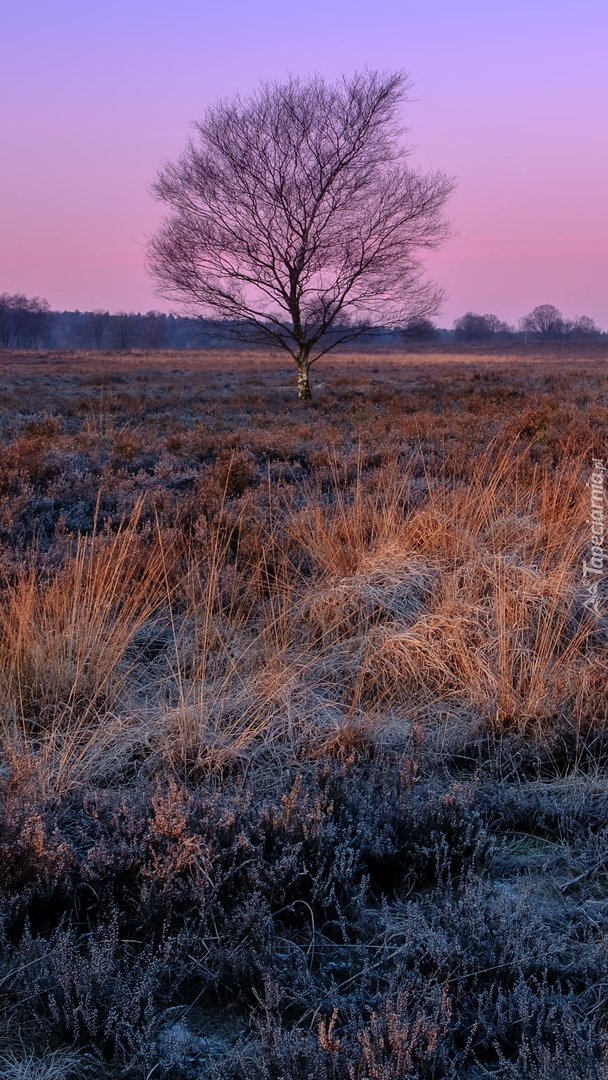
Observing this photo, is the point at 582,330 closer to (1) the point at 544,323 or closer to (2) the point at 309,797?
(1) the point at 544,323

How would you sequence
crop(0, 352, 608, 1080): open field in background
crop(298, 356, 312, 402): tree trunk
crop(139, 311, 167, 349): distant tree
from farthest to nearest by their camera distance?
A: crop(139, 311, 167, 349): distant tree < crop(298, 356, 312, 402): tree trunk < crop(0, 352, 608, 1080): open field in background

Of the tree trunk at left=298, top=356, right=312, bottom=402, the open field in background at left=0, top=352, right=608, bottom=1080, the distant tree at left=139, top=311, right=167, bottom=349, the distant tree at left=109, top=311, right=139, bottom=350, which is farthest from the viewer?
the distant tree at left=139, top=311, right=167, bottom=349

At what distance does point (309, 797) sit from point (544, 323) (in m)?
142

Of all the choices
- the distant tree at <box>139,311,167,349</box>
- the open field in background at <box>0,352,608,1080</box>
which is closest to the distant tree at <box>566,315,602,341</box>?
the distant tree at <box>139,311,167,349</box>

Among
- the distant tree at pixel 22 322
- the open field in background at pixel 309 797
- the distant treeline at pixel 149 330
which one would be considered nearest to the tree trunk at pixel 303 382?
the open field in background at pixel 309 797

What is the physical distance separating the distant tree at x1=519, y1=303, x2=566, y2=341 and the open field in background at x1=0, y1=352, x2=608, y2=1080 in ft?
442

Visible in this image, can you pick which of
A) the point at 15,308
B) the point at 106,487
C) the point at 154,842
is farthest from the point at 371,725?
the point at 15,308

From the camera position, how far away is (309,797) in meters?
2.75

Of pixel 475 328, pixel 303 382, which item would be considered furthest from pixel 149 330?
pixel 303 382

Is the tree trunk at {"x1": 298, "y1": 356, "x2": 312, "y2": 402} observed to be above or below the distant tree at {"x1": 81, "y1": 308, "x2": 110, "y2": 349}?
below

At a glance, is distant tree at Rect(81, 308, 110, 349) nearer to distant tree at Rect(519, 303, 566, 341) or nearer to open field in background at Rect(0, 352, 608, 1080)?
distant tree at Rect(519, 303, 566, 341)

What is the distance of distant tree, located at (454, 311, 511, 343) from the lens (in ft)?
424

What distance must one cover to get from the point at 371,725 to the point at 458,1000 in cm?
147

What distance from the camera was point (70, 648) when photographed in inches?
152
